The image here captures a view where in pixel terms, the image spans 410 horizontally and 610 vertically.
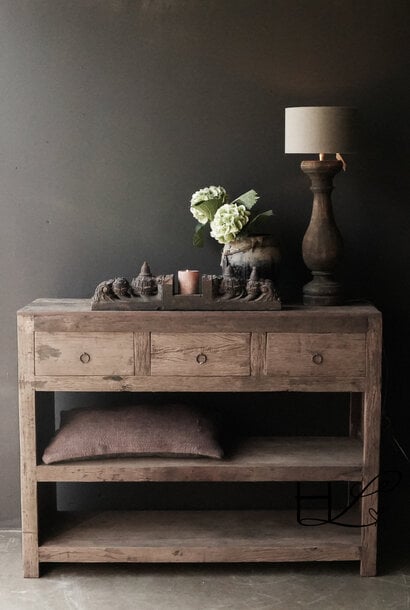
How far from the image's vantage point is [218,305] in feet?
11.1

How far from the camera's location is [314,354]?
3391mm

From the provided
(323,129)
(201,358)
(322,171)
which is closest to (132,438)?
(201,358)

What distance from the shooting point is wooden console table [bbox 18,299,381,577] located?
11.1ft

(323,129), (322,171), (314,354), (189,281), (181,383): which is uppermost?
(323,129)

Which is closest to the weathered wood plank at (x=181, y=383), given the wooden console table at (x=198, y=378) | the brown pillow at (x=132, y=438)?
the wooden console table at (x=198, y=378)

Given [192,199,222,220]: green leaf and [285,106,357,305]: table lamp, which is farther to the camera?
[192,199,222,220]: green leaf

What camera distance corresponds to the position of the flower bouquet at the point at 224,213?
138 inches

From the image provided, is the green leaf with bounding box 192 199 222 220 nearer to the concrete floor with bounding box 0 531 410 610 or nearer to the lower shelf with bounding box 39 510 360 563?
the lower shelf with bounding box 39 510 360 563

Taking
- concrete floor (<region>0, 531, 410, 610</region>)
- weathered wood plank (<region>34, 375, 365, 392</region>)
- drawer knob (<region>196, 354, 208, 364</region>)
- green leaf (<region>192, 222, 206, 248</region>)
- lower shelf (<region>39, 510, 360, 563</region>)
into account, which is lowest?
concrete floor (<region>0, 531, 410, 610</region>)

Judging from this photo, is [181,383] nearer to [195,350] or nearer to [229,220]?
[195,350]

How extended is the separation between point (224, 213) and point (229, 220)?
0.03 meters

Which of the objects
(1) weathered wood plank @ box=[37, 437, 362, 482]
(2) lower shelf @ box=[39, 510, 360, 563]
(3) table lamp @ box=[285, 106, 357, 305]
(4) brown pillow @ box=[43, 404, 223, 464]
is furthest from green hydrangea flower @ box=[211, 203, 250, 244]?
(2) lower shelf @ box=[39, 510, 360, 563]

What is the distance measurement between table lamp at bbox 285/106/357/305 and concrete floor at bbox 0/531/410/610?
104 centimetres

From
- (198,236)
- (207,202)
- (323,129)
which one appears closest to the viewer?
(323,129)
